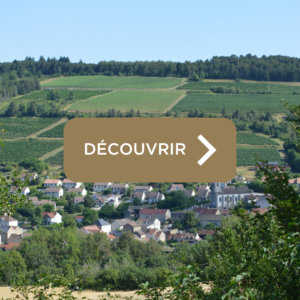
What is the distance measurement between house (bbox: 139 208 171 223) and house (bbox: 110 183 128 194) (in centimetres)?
→ 991

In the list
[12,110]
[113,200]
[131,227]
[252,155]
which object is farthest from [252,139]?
[12,110]

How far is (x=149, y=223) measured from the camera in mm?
30234

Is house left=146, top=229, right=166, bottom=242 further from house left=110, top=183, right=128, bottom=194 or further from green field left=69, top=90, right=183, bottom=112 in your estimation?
green field left=69, top=90, right=183, bottom=112

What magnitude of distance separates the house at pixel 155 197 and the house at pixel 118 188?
17.0 feet

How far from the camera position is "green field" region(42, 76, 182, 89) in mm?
75938

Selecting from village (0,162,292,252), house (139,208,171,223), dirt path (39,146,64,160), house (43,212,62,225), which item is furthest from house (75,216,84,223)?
dirt path (39,146,64,160)

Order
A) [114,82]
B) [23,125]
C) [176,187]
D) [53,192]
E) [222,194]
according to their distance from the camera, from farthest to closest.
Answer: [114,82] < [23,125] < [176,187] < [53,192] < [222,194]

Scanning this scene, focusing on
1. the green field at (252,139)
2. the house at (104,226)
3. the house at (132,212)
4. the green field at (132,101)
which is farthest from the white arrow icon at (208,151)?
the green field at (132,101)

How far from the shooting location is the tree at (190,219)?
2916 centimetres

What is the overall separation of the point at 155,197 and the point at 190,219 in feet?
27.7

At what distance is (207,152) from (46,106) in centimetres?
6038

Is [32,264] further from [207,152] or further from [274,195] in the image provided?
[274,195]

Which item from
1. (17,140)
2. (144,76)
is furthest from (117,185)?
(144,76)

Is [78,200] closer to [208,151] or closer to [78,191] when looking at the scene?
[78,191]
